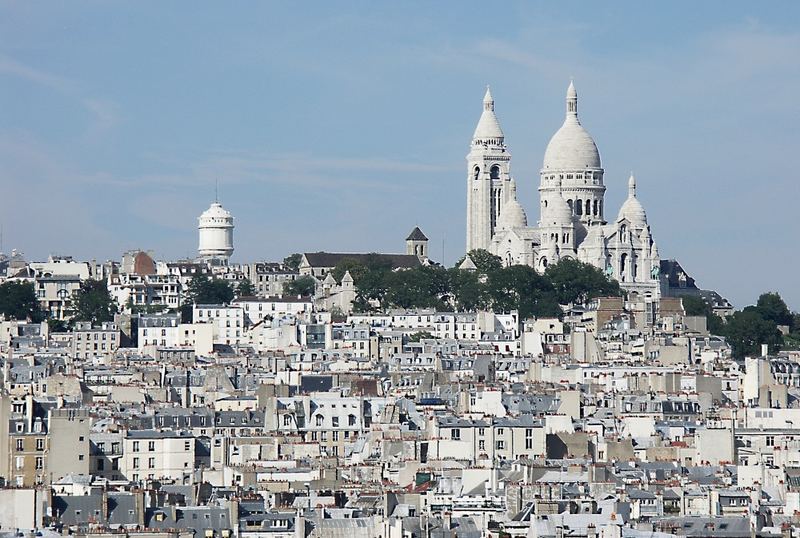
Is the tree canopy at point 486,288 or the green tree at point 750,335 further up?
the tree canopy at point 486,288

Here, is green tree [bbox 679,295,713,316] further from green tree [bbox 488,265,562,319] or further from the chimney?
the chimney

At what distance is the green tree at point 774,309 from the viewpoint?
582ft

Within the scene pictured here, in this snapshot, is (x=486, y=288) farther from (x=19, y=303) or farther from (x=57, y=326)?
(x=19, y=303)

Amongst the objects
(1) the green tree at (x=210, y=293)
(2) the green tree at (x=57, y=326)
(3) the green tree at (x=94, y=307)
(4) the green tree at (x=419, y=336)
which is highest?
(1) the green tree at (x=210, y=293)

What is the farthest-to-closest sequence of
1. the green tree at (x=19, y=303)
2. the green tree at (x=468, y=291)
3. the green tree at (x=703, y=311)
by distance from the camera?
the green tree at (x=19, y=303)
the green tree at (x=468, y=291)
the green tree at (x=703, y=311)

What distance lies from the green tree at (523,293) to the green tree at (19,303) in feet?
83.5

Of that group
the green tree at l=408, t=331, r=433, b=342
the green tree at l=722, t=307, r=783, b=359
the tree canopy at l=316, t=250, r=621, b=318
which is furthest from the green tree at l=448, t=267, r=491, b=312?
the green tree at l=722, t=307, r=783, b=359

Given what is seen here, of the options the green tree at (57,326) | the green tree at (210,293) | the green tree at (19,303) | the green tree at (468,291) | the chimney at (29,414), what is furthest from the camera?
the green tree at (210,293)

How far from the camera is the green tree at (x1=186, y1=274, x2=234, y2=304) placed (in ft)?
634

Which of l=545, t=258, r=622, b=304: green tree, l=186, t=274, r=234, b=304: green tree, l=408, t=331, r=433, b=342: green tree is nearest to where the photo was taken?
l=408, t=331, r=433, b=342: green tree

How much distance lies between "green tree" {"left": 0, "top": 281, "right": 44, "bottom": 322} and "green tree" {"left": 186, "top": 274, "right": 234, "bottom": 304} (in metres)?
9.20

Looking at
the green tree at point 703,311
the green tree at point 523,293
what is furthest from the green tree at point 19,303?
Result: the green tree at point 703,311

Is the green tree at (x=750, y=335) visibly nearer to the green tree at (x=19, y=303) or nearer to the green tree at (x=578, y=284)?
the green tree at (x=578, y=284)

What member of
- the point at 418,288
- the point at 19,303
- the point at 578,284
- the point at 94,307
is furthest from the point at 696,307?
the point at 19,303
